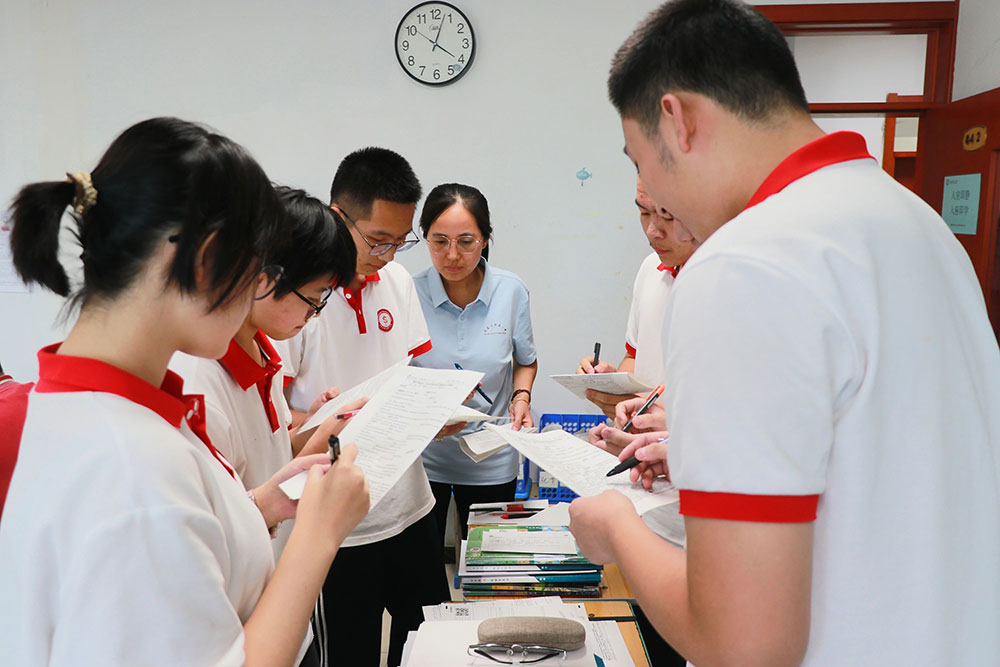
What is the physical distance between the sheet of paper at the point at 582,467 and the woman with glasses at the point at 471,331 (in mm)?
894

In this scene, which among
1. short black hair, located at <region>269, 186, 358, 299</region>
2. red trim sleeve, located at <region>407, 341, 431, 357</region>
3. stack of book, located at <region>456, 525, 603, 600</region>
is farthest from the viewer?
red trim sleeve, located at <region>407, 341, 431, 357</region>

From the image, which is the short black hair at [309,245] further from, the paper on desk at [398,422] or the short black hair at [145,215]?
the short black hair at [145,215]

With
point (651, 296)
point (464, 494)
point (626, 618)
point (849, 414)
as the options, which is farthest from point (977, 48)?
point (849, 414)

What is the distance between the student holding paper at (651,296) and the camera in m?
1.93

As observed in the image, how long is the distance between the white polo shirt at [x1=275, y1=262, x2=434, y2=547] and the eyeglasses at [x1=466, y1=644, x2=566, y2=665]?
64 cm

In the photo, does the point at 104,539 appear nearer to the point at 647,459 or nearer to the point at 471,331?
the point at 647,459

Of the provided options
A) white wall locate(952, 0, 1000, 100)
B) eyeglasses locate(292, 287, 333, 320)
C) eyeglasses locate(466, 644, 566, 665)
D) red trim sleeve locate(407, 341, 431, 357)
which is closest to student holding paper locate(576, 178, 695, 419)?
red trim sleeve locate(407, 341, 431, 357)

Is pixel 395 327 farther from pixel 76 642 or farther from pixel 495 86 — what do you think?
pixel 495 86

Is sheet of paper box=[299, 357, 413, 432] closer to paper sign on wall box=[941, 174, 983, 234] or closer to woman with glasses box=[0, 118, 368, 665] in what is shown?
woman with glasses box=[0, 118, 368, 665]

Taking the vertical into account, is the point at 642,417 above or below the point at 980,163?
below

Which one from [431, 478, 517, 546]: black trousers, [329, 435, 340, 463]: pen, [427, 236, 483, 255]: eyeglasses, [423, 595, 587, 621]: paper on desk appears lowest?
[431, 478, 517, 546]: black trousers

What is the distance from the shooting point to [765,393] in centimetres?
62

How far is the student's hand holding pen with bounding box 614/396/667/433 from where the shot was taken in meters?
1.65

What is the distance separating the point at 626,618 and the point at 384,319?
1.07 meters
